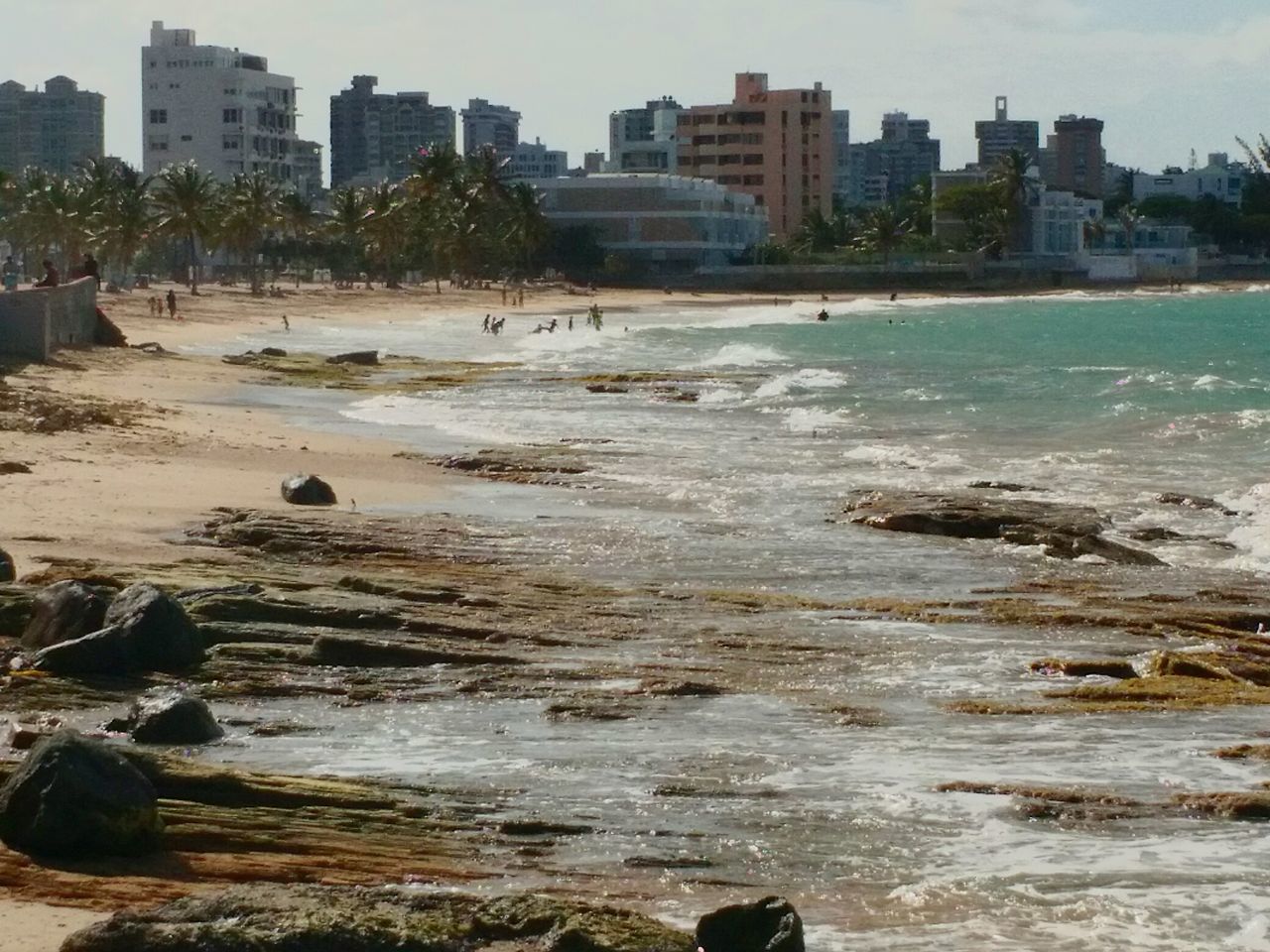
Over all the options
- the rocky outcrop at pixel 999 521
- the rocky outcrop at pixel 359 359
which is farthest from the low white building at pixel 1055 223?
the rocky outcrop at pixel 999 521

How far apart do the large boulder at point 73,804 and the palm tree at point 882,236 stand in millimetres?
149034

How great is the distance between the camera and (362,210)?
127 metres

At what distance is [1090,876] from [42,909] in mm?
4414

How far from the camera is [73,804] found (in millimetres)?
8133

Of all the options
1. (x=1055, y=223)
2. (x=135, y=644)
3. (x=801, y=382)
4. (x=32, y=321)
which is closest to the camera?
(x=135, y=644)

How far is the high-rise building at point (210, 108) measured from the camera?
172 metres

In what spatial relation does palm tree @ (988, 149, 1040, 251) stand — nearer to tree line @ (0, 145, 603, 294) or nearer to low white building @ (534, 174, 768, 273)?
low white building @ (534, 174, 768, 273)

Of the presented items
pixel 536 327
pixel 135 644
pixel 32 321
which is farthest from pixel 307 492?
pixel 536 327

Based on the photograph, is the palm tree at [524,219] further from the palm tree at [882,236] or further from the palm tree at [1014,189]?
the palm tree at [1014,189]

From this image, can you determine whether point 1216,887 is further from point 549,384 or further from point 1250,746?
point 549,384

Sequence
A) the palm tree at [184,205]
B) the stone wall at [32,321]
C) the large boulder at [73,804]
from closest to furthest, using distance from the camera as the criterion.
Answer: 1. the large boulder at [73,804]
2. the stone wall at [32,321]
3. the palm tree at [184,205]

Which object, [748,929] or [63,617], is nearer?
[748,929]

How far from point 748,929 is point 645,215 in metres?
145

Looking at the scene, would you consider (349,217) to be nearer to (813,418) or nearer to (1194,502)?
(813,418)
